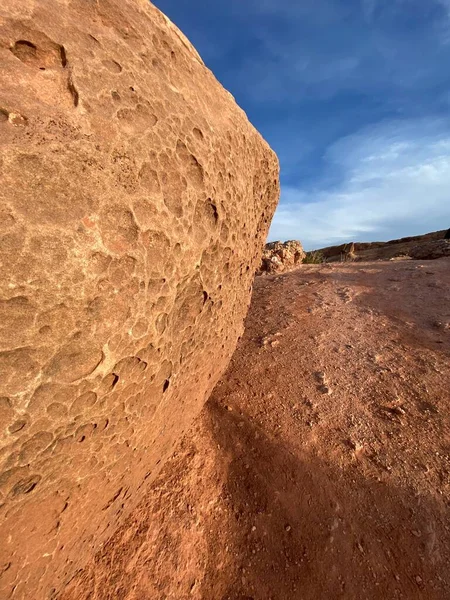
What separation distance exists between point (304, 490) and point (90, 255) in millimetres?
1916

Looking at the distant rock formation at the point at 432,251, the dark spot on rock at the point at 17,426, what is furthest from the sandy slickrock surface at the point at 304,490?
the distant rock formation at the point at 432,251

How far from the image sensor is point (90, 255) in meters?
1.14

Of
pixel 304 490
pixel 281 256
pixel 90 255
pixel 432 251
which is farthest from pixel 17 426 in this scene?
pixel 432 251

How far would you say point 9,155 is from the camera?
3.23 feet

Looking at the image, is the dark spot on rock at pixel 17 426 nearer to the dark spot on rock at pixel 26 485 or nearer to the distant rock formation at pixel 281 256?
the dark spot on rock at pixel 26 485

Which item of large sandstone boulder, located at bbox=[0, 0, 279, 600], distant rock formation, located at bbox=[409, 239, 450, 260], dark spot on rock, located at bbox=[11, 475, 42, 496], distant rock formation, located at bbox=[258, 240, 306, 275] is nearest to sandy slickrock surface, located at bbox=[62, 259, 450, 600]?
large sandstone boulder, located at bbox=[0, 0, 279, 600]

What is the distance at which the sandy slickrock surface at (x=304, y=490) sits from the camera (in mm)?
1743

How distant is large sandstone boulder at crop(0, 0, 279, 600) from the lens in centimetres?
105

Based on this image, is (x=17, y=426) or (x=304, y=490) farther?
(x=304, y=490)

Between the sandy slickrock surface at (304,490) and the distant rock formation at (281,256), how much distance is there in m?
3.63

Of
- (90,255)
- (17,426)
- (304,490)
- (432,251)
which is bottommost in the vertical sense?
(304,490)

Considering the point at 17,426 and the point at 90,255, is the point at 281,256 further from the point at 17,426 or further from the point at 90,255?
the point at 17,426

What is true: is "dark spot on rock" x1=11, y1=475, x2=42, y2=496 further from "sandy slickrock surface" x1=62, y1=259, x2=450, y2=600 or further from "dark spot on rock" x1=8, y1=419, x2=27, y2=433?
"sandy slickrock surface" x1=62, y1=259, x2=450, y2=600

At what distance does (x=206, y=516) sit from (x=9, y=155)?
6.75 feet
